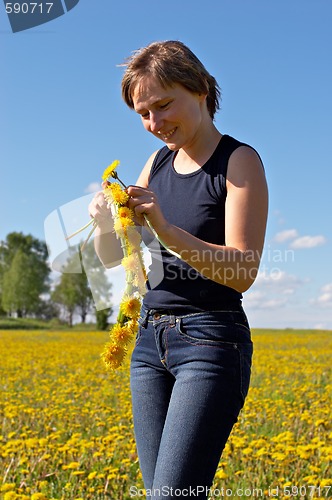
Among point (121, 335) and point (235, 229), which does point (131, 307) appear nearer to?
point (121, 335)

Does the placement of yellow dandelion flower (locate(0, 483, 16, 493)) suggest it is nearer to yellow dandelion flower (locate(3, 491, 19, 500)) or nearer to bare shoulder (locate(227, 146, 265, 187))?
yellow dandelion flower (locate(3, 491, 19, 500))

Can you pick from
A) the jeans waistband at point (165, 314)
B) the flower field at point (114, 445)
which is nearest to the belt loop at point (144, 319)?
the jeans waistband at point (165, 314)

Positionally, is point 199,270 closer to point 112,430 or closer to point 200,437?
point 200,437

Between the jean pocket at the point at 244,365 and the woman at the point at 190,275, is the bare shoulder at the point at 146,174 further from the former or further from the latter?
the jean pocket at the point at 244,365

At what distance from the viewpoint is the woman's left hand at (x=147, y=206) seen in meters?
2.16

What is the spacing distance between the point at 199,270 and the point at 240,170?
1.29 ft

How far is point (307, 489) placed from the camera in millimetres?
4285

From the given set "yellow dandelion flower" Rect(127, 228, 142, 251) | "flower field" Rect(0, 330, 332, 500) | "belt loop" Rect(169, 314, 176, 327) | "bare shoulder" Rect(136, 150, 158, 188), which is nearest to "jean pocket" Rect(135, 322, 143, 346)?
"belt loop" Rect(169, 314, 176, 327)

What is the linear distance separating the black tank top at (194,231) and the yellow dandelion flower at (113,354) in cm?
20

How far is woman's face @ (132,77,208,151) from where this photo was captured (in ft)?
7.71

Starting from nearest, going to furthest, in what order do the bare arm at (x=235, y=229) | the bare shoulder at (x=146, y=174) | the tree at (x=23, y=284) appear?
the bare arm at (x=235, y=229) < the bare shoulder at (x=146, y=174) < the tree at (x=23, y=284)

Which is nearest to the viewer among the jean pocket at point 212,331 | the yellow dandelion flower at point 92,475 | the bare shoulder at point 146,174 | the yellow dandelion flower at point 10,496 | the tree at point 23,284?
the jean pocket at point 212,331

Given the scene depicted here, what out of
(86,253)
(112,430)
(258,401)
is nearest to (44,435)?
(112,430)

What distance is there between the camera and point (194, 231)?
2365 mm
